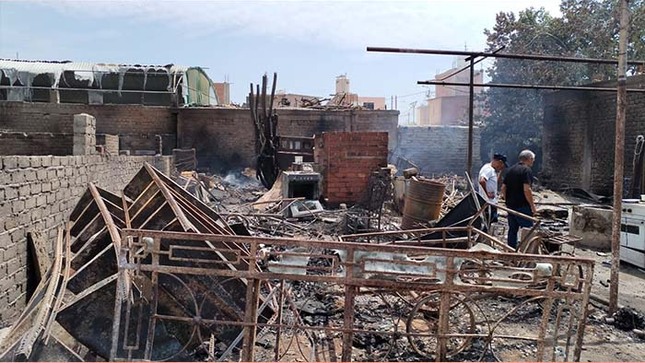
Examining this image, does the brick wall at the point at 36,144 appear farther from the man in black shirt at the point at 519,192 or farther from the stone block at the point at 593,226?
the stone block at the point at 593,226

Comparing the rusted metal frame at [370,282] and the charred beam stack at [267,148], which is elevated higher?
the charred beam stack at [267,148]

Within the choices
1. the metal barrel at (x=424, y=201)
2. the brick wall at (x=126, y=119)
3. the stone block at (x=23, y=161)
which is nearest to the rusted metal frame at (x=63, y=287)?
the stone block at (x=23, y=161)

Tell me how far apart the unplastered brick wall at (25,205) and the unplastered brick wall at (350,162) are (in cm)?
567

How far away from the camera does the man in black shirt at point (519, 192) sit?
6137mm

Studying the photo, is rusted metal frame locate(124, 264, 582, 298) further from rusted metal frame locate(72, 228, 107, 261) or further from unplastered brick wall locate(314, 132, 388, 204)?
unplastered brick wall locate(314, 132, 388, 204)

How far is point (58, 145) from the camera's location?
8836mm

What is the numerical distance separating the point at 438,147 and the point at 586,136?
8031 millimetres

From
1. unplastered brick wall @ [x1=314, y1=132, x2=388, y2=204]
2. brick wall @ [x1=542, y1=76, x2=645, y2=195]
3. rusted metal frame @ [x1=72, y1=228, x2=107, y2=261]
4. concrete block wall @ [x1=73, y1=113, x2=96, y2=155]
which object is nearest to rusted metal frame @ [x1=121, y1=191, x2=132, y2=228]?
rusted metal frame @ [x1=72, y1=228, x2=107, y2=261]

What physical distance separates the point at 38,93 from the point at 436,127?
19854mm

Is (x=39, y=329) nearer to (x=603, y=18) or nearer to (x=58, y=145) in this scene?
(x=58, y=145)

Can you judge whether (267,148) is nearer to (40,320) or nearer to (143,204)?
(143,204)

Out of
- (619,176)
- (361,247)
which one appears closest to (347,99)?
(619,176)

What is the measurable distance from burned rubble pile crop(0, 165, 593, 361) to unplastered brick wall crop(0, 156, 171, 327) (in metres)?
0.43

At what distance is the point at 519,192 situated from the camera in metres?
6.20
